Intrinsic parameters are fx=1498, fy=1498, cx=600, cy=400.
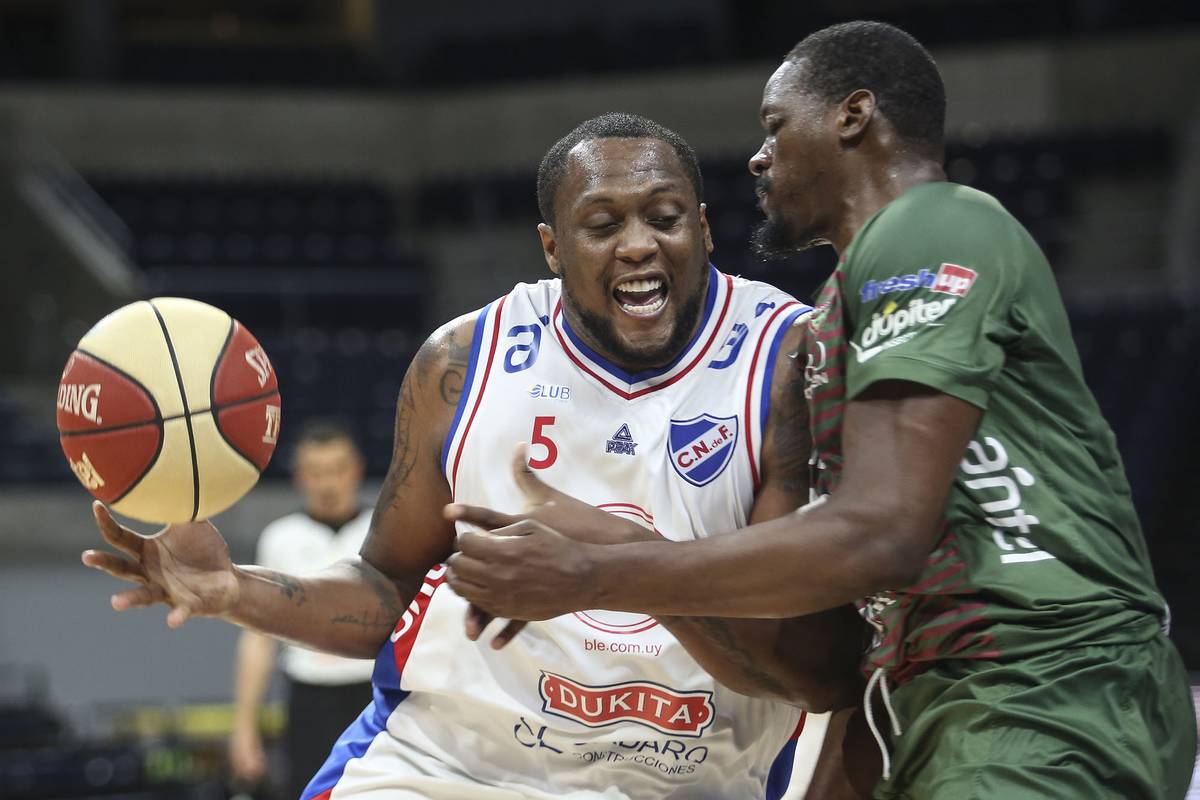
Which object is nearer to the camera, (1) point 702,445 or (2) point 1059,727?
(2) point 1059,727

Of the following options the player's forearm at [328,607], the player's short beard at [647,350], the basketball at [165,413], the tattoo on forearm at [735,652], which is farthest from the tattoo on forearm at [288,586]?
the tattoo on forearm at [735,652]

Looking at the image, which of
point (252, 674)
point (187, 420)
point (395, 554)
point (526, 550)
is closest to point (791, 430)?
point (526, 550)

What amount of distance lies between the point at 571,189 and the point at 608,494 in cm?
A: 65

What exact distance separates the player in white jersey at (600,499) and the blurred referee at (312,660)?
9.84ft

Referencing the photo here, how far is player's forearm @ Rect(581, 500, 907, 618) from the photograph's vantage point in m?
2.36

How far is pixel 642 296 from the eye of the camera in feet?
10.3

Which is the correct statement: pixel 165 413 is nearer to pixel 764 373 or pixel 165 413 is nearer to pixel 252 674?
pixel 764 373

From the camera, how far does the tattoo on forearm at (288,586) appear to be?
129 inches

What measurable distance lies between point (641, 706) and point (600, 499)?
432 mm

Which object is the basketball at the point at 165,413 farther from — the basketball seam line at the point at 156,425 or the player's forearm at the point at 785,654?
the player's forearm at the point at 785,654

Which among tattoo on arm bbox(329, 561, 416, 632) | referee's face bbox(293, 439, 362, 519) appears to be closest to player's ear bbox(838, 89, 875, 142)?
tattoo on arm bbox(329, 561, 416, 632)

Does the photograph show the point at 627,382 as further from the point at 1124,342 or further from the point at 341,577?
the point at 1124,342

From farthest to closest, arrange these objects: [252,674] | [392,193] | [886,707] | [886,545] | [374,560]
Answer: [392,193]
[252,674]
[374,560]
[886,707]
[886,545]

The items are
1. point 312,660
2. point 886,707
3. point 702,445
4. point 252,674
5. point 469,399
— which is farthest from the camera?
point 252,674
